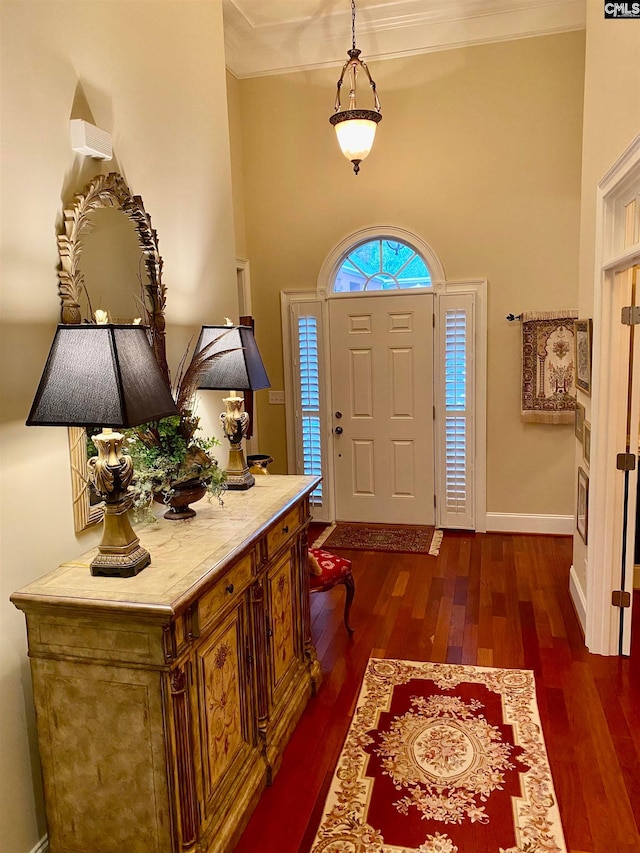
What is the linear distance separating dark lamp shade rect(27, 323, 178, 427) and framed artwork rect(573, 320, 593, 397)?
2.64m

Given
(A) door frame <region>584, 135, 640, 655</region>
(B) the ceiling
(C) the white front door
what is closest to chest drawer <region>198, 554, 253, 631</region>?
(A) door frame <region>584, 135, 640, 655</region>

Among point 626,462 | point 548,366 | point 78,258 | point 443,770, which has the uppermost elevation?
point 78,258

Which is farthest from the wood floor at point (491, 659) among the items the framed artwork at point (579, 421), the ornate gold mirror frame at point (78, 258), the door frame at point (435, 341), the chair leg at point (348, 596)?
the ornate gold mirror frame at point (78, 258)

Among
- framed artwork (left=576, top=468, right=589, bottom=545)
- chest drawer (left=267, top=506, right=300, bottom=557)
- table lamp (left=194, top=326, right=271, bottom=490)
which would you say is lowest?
framed artwork (left=576, top=468, right=589, bottom=545)

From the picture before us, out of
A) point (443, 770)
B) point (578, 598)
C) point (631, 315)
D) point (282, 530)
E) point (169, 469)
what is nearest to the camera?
point (169, 469)

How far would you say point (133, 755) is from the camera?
181 cm

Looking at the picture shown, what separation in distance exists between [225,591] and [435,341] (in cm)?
370

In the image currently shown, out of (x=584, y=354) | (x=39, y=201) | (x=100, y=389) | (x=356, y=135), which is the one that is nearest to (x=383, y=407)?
(x=584, y=354)

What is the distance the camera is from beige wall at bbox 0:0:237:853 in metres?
1.88

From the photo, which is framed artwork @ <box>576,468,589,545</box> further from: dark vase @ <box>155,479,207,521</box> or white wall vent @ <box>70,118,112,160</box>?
white wall vent @ <box>70,118,112,160</box>

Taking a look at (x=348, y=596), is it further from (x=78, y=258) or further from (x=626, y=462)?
(x=78, y=258)

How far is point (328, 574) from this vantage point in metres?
3.51

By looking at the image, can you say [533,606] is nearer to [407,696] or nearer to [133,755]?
[407,696]

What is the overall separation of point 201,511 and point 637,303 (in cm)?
237
